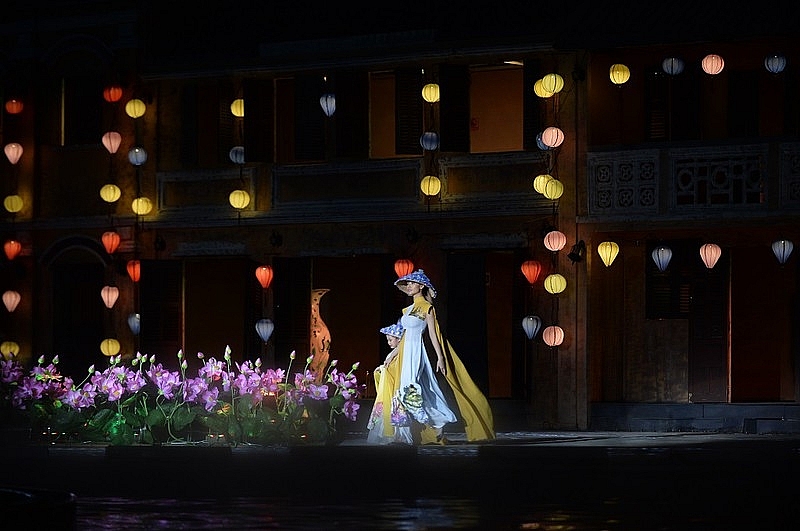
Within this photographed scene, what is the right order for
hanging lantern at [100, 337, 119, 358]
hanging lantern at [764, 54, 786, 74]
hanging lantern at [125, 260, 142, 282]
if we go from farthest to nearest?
1. hanging lantern at [125, 260, 142, 282]
2. hanging lantern at [100, 337, 119, 358]
3. hanging lantern at [764, 54, 786, 74]

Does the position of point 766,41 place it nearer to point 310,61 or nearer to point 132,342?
point 310,61

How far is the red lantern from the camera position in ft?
99.0

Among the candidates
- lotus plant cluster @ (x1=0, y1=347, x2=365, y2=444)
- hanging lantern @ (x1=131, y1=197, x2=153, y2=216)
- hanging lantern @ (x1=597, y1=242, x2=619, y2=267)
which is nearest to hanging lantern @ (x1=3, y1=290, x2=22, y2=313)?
hanging lantern @ (x1=131, y1=197, x2=153, y2=216)

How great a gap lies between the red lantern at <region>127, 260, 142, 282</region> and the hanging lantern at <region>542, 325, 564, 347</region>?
769 centimetres

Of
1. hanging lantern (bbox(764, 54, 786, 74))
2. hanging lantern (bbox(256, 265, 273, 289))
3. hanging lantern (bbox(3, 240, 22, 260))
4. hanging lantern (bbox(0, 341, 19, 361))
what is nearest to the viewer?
hanging lantern (bbox(764, 54, 786, 74))

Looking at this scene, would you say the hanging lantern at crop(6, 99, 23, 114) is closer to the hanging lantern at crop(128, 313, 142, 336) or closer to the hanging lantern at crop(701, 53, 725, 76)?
the hanging lantern at crop(128, 313, 142, 336)

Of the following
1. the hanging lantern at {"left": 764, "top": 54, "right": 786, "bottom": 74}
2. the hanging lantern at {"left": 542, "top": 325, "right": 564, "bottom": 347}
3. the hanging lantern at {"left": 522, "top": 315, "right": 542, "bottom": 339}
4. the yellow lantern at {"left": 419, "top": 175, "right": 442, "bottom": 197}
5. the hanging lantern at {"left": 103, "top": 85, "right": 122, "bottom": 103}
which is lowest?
the hanging lantern at {"left": 542, "top": 325, "right": 564, "bottom": 347}

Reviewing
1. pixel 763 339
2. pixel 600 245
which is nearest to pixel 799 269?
pixel 763 339

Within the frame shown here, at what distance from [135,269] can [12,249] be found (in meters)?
2.53

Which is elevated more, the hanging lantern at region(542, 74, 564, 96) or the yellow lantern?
the hanging lantern at region(542, 74, 564, 96)

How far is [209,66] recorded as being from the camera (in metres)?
29.8

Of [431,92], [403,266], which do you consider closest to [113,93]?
[431,92]

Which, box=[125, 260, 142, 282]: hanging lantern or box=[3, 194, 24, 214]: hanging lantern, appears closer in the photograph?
box=[125, 260, 142, 282]: hanging lantern

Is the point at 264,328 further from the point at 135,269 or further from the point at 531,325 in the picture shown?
the point at 531,325
